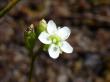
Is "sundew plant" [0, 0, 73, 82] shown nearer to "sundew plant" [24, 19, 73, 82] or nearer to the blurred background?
"sundew plant" [24, 19, 73, 82]

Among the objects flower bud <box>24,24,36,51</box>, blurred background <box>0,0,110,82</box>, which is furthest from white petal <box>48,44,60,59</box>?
blurred background <box>0,0,110,82</box>

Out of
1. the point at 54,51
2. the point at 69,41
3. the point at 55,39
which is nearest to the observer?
the point at 54,51

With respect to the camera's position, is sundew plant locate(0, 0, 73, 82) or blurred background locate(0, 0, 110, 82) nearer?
sundew plant locate(0, 0, 73, 82)

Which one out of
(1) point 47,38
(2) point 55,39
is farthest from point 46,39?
(2) point 55,39

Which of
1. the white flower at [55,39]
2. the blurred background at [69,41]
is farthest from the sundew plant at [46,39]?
the blurred background at [69,41]

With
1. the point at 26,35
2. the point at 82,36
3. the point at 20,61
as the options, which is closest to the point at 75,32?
the point at 82,36

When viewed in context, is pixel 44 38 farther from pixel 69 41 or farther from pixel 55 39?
pixel 69 41
